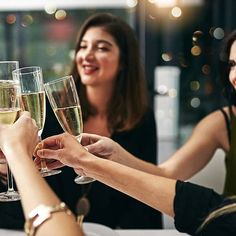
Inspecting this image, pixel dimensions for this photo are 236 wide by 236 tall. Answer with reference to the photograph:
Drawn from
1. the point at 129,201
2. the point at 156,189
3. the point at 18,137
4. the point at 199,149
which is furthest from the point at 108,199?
the point at 18,137

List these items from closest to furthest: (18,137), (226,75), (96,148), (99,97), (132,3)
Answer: (18,137)
(96,148)
(226,75)
(99,97)
(132,3)

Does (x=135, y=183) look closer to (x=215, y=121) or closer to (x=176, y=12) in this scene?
(x=215, y=121)

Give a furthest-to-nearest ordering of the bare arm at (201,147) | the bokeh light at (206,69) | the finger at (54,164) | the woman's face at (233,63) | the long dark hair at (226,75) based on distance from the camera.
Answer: the bokeh light at (206,69) → the bare arm at (201,147) → the long dark hair at (226,75) → the woman's face at (233,63) → the finger at (54,164)

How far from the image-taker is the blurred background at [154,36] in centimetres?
364

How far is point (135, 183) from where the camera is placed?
106 cm

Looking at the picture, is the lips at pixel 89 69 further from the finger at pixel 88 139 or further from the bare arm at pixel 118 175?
the bare arm at pixel 118 175

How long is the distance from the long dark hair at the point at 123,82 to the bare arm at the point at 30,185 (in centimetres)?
125

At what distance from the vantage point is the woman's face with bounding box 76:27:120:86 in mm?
1997

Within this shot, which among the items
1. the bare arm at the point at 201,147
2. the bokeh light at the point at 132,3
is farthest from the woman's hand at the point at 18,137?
the bokeh light at the point at 132,3

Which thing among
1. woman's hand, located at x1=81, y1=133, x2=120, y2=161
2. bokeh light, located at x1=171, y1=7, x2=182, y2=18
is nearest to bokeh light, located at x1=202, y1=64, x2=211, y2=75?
bokeh light, located at x1=171, y1=7, x2=182, y2=18

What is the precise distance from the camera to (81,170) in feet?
3.66

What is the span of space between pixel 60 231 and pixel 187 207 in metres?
0.40

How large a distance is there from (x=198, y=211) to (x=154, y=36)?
280cm

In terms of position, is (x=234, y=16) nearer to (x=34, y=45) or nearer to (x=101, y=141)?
(x=34, y=45)
